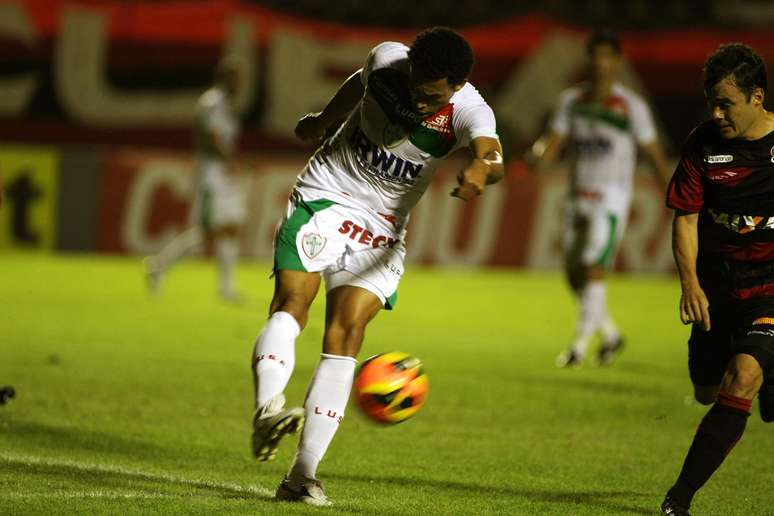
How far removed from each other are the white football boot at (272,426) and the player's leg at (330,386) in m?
0.36

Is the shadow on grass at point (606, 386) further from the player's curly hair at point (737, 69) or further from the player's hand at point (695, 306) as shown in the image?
the player's curly hair at point (737, 69)

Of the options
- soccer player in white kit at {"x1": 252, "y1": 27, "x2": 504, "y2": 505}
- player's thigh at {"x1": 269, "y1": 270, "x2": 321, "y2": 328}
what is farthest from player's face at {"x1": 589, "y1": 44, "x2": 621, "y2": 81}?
player's thigh at {"x1": 269, "y1": 270, "x2": 321, "y2": 328}

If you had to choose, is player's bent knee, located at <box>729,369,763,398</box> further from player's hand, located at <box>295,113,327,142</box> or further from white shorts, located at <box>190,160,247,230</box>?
white shorts, located at <box>190,160,247,230</box>

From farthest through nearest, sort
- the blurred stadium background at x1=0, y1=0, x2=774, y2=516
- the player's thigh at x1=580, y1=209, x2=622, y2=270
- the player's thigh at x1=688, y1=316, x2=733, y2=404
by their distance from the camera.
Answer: the player's thigh at x1=580, y1=209, x2=622, y2=270
the blurred stadium background at x1=0, y1=0, x2=774, y2=516
the player's thigh at x1=688, y1=316, x2=733, y2=404

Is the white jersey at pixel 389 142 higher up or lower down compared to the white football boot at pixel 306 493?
higher up

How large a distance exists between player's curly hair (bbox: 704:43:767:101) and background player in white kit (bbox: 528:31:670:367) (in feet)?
18.2

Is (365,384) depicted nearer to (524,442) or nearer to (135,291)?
(524,442)

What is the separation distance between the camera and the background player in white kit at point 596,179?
11.3m

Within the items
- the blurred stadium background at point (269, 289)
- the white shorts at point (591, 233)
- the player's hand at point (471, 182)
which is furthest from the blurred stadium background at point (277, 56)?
the player's hand at point (471, 182)

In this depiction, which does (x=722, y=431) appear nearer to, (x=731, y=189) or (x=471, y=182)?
(x=731, y=189)

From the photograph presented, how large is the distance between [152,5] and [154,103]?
171 centimetres

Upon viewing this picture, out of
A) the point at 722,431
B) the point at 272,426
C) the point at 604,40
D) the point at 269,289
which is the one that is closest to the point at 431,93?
the point at 272,426

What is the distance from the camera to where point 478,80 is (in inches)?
932

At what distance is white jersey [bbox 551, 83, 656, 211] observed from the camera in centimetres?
1134
